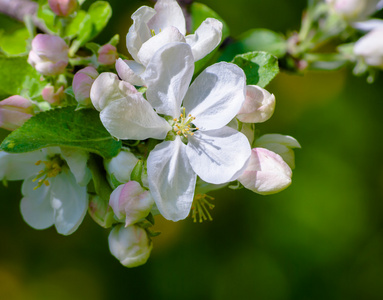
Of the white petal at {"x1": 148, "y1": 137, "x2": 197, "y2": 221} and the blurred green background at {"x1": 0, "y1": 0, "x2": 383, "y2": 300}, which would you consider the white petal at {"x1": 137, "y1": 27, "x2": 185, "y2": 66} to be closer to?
the white petal at {"x1": 148, "y1": 137, "x2": 197, "y2": 221}

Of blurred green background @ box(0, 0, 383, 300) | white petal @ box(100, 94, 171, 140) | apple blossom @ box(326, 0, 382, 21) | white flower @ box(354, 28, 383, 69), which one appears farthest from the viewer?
blurred green background @ box(0, 0, 383, 300)

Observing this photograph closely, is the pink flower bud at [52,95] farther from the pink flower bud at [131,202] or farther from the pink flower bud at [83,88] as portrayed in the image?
the pink flower bud at [131,202]

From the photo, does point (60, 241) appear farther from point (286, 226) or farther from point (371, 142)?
point (371, 142)

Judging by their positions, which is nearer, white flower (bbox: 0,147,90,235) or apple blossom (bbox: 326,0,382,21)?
white flower (bbox: 0,147,90,235)

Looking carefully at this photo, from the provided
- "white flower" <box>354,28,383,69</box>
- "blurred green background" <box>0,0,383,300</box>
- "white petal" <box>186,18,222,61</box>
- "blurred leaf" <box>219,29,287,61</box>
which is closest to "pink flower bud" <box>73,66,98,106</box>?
"white petal" <box>186,18,222,61</box>

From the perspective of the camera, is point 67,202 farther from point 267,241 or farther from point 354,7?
point 267,241

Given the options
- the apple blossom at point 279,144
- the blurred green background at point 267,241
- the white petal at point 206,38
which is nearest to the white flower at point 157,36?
the white petal at point 206,38

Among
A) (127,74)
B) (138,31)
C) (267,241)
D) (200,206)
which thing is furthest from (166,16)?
(267,241)
